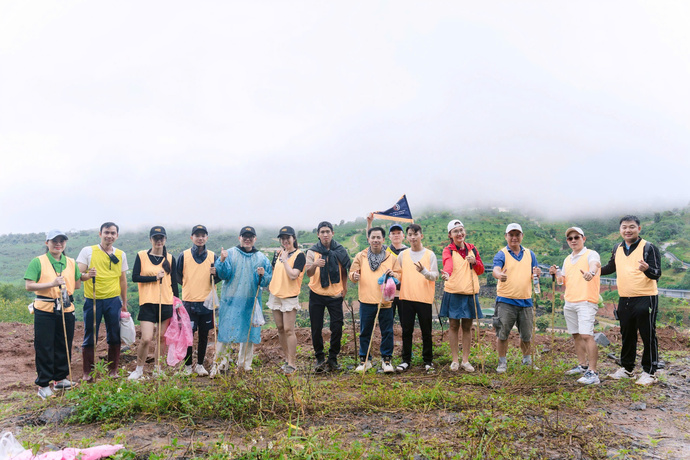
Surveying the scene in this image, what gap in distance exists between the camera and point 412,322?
6145mm

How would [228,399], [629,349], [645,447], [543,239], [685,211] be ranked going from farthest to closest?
[685,211]
[543,239]
[629,349]
[228,399]
[645,447]

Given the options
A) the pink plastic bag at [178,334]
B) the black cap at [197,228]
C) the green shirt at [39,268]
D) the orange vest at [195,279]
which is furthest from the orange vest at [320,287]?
the green shirt at [39,268]

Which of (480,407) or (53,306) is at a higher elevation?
(53,306)

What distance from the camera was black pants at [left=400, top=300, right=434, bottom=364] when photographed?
6059mm

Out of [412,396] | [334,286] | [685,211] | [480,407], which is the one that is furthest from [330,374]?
[685,211]

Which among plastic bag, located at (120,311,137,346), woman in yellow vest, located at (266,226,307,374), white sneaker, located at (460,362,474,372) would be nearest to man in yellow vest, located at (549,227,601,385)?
white sneaker, located at (460,362,474,372)

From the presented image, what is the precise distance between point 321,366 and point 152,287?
2585 mm

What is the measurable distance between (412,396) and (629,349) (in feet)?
11.2

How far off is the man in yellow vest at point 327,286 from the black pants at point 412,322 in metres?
0.91

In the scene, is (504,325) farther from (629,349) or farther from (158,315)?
(158,315)

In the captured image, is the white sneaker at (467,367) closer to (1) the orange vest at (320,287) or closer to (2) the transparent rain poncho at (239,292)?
(1) the orange vest at (320,287)

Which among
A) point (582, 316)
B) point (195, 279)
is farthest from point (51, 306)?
point (582, 316)

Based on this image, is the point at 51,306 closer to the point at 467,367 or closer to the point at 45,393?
the point at 45,393

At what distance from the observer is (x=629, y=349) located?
5770mm
